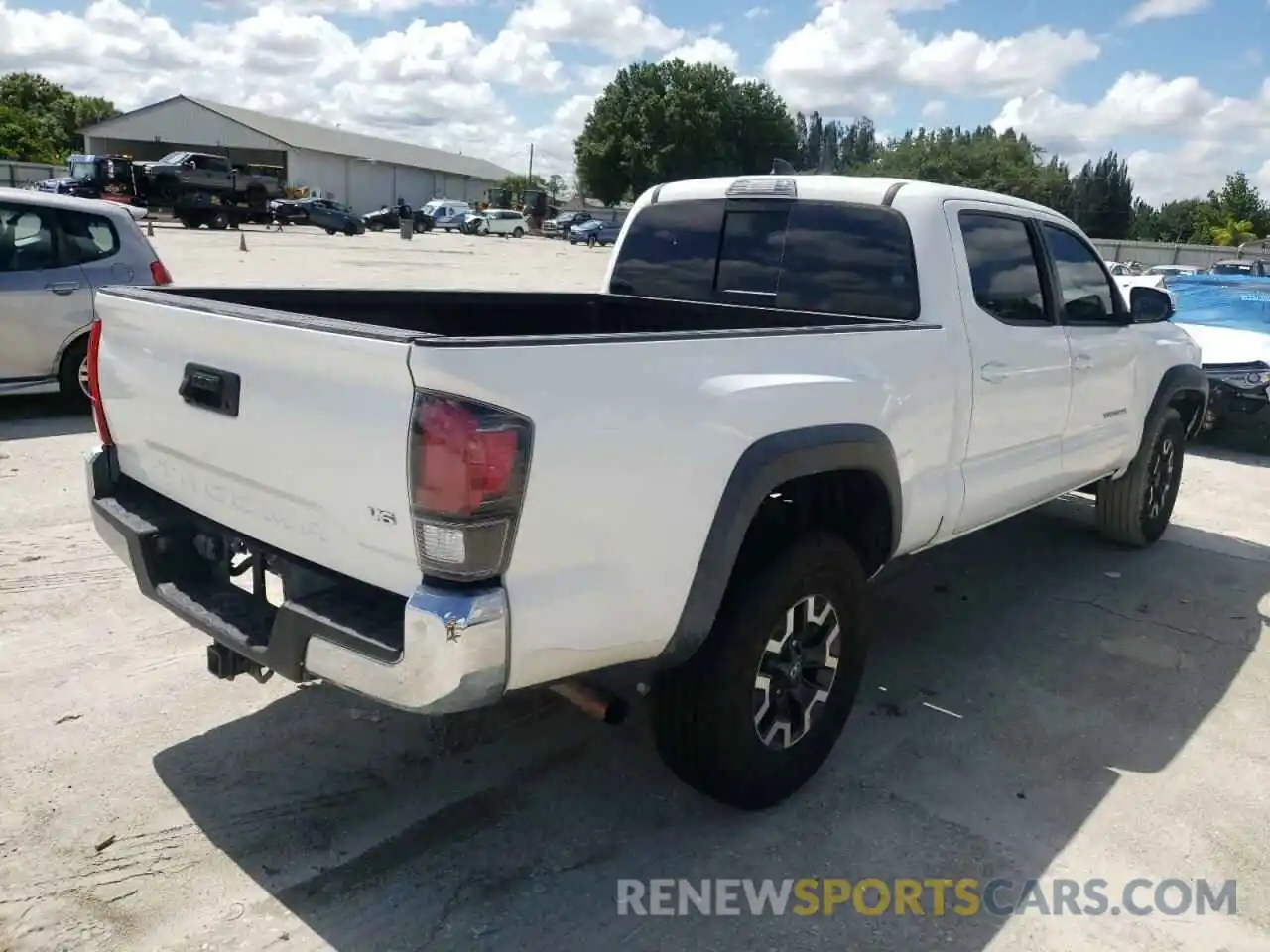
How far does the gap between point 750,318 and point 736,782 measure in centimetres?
198

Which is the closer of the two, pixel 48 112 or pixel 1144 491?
pixel 1144 491

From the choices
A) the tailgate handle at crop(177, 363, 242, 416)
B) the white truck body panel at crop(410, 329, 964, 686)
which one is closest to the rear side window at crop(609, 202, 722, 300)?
the white truck body panel at crop(410, 329, 964, 686)

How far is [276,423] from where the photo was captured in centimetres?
256

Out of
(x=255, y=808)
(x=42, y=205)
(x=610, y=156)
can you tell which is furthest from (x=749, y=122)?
(x=255, y=808)

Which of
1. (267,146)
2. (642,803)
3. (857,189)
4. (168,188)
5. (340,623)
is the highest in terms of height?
(267,146)

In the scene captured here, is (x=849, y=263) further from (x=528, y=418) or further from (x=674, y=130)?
(x=674, y=130)

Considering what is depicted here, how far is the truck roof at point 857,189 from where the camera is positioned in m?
3.99

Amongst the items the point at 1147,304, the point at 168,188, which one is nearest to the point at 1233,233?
the point at 168,188

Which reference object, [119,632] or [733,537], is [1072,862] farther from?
[119,632]

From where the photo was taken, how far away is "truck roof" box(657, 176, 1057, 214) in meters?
3.99

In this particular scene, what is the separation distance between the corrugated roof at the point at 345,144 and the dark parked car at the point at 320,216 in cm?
2086

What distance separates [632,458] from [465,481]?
1.44 ft

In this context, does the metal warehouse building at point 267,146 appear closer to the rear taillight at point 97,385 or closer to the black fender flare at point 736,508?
the rear taillight at point 97,385

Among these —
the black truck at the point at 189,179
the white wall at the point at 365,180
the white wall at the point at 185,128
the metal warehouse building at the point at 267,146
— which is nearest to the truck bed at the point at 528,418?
the black truck at the point at 189,179
